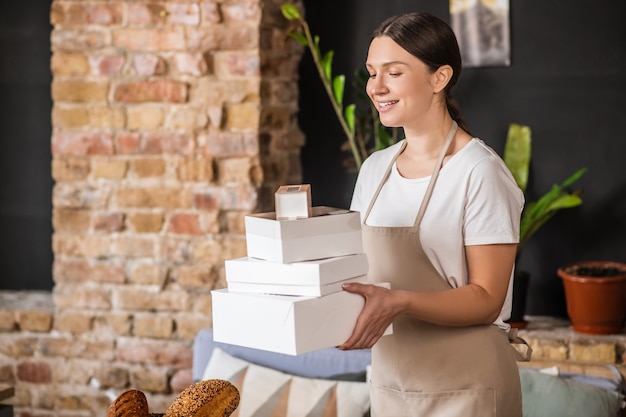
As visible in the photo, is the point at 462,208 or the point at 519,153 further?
the point at 519,153

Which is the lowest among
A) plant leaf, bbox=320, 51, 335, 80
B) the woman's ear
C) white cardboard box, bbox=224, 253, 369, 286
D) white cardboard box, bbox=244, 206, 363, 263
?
white cardboard box, bbox=224, 253, 369, 286

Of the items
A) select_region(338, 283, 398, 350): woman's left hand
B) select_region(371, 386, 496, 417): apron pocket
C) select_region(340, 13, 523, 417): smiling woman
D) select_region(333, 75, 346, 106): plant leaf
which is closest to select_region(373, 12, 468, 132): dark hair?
select_region(340, 13, 523, 417): smiling woman

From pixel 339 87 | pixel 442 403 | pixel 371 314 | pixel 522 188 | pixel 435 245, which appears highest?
pixel 339 87

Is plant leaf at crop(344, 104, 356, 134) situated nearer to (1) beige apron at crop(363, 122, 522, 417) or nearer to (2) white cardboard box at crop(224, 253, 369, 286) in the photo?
(1) beige apron at crop(363, 122, 522, 417)

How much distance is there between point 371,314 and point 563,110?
205cm

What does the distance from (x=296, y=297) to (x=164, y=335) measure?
1865 millimetres

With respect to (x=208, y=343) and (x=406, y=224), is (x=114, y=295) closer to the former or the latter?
(x=208, y=343)

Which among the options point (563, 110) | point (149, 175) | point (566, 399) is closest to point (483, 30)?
point (563, 110)

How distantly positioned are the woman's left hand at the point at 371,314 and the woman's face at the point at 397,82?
0.34 meters

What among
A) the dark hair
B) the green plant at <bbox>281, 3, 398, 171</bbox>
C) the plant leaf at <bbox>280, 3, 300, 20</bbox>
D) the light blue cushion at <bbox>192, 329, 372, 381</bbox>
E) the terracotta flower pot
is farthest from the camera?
the green plant at <bbox>281, 3, 398, 171</bbox>

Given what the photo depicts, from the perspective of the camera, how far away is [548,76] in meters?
3.54

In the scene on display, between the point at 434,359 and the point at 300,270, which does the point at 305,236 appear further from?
the point at 434,359

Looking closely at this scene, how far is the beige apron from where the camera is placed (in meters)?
1.89

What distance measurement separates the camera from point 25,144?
13.0 ft
